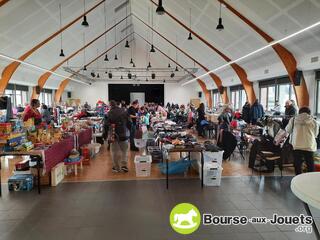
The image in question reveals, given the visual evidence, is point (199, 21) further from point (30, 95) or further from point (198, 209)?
point (30, 95)

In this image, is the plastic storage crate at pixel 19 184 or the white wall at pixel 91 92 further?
the white wall at pixel 91 92

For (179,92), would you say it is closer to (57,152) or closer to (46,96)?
(46,96)

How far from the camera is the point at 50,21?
8.36 m

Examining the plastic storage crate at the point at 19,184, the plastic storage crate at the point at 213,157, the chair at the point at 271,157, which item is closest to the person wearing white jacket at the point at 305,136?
the chair at the point at 271,157

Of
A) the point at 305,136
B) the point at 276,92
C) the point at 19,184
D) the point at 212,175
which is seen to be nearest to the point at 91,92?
the point at 276,92

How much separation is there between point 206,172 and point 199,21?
21.5 ft

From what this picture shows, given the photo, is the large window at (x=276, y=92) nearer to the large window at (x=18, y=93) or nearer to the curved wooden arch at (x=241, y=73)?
the curved wooden arch at (x=241, y=73)

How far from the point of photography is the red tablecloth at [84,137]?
5998 millimetres

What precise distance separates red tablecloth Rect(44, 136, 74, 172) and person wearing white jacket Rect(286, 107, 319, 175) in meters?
4.14

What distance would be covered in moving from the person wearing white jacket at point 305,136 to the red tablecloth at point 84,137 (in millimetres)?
4665

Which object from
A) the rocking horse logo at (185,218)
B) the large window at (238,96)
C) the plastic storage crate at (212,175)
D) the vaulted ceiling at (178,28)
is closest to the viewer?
the rocking horse logo at (185,218)

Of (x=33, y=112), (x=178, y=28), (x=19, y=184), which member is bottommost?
(x=19, y=184)

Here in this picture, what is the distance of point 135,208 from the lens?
3.31m

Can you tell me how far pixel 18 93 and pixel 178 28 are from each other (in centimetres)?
979
